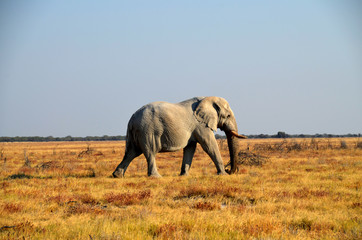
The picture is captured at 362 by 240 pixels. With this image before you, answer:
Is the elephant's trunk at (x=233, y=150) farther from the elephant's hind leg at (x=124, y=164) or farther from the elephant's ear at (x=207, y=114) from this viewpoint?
the elephant's hind leg at (x=124, y=164)

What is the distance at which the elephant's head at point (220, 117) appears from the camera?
1650 centimetres

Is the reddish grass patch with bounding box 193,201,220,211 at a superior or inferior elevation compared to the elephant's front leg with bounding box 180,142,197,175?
inferior

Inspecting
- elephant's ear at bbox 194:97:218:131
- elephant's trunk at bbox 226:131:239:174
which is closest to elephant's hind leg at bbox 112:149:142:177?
elephant's ear at bbox 194:97:218:131

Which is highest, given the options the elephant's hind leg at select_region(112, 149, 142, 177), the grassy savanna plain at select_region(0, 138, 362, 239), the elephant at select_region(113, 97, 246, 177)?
the elephant at select_region(113, 97, 246, 177)

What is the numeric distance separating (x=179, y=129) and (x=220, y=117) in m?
2.08

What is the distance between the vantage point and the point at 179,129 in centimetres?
1594

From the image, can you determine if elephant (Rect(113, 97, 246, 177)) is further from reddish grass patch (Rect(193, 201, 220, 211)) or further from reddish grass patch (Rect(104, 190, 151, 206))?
reddish grass patch (Rect(193, 201, 220, 211))

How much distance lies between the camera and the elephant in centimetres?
1566

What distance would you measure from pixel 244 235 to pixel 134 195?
435 centimetres

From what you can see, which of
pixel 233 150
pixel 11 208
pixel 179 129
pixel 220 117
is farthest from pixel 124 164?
pixel 11 208

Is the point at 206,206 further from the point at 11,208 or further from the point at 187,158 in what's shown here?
the point at 187,158

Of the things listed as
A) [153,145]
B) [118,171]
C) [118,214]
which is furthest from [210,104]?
[118,214]

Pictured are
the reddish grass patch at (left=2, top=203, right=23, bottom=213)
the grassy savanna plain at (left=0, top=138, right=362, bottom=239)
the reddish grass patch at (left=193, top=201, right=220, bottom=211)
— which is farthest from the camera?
the reddish grass patch at (left=193, top=201, right=220, bottom=211)

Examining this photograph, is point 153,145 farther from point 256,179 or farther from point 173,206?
point 173,206
